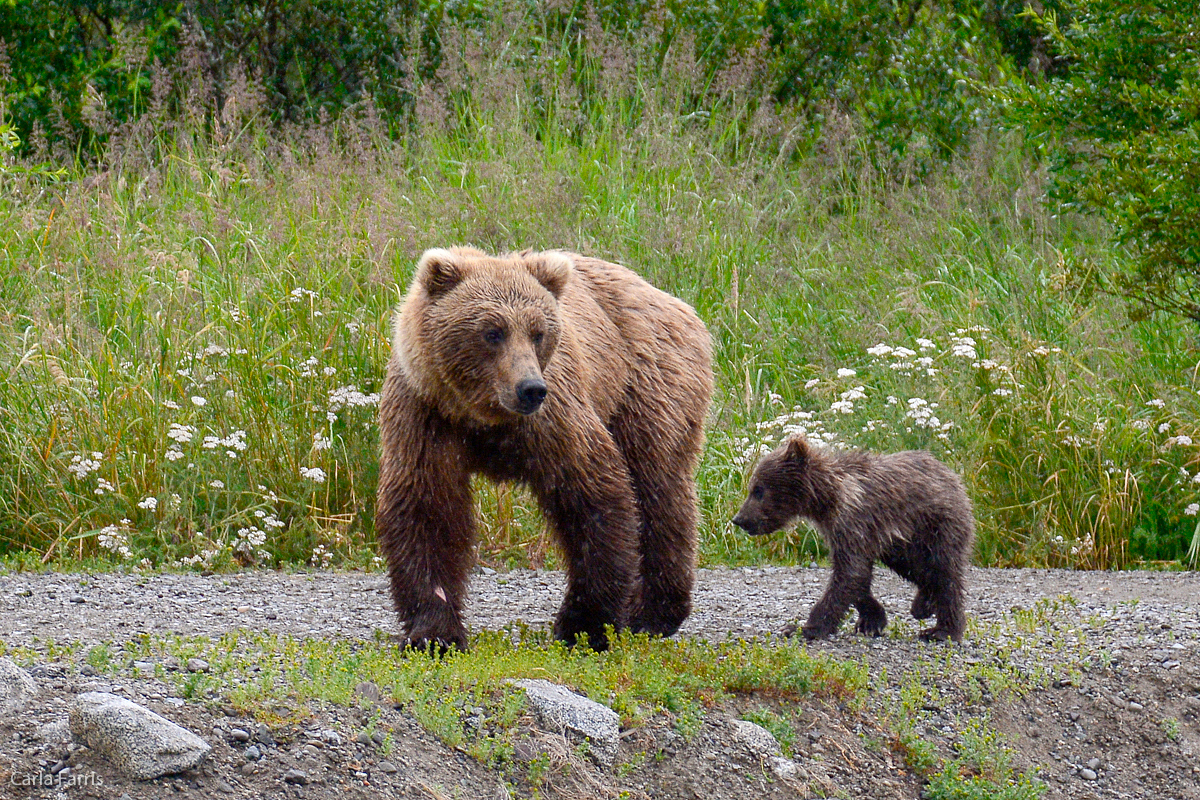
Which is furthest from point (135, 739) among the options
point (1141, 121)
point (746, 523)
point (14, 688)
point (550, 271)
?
point (1141, 121)

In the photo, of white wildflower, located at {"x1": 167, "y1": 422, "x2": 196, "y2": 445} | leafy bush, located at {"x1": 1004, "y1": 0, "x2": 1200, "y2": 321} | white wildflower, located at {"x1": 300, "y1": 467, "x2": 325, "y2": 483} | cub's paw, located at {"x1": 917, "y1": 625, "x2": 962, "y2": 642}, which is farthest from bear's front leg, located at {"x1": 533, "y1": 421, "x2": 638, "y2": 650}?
leafy bush, located at {"x1": 1004, "y1": 0, "x2": 1200, "y2": 321}

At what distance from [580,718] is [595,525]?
3.36 feet

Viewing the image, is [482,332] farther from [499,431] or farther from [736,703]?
[736,703]

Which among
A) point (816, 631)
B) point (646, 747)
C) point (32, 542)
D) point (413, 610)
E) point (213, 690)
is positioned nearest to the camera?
point (213, 690)

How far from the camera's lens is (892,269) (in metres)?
10.6

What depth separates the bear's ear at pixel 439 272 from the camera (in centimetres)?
469

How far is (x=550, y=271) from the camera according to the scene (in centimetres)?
484

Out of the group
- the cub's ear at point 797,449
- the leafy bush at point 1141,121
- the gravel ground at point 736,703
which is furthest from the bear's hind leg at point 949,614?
the leafy bush at point 1141,121

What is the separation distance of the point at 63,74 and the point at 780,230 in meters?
6.67

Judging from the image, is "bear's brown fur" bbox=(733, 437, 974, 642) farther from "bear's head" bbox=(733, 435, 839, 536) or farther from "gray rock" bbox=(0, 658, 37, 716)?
"gray rock" bbox=(0, 658, 37, 716)

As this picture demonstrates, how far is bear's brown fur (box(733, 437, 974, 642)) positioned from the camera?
5340mm

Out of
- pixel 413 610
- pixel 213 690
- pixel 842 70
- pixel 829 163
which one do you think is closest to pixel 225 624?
pixel 413 610

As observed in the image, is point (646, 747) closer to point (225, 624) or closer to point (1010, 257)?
point (225, 624)

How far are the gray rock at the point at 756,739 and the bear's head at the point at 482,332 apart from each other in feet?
4.02
